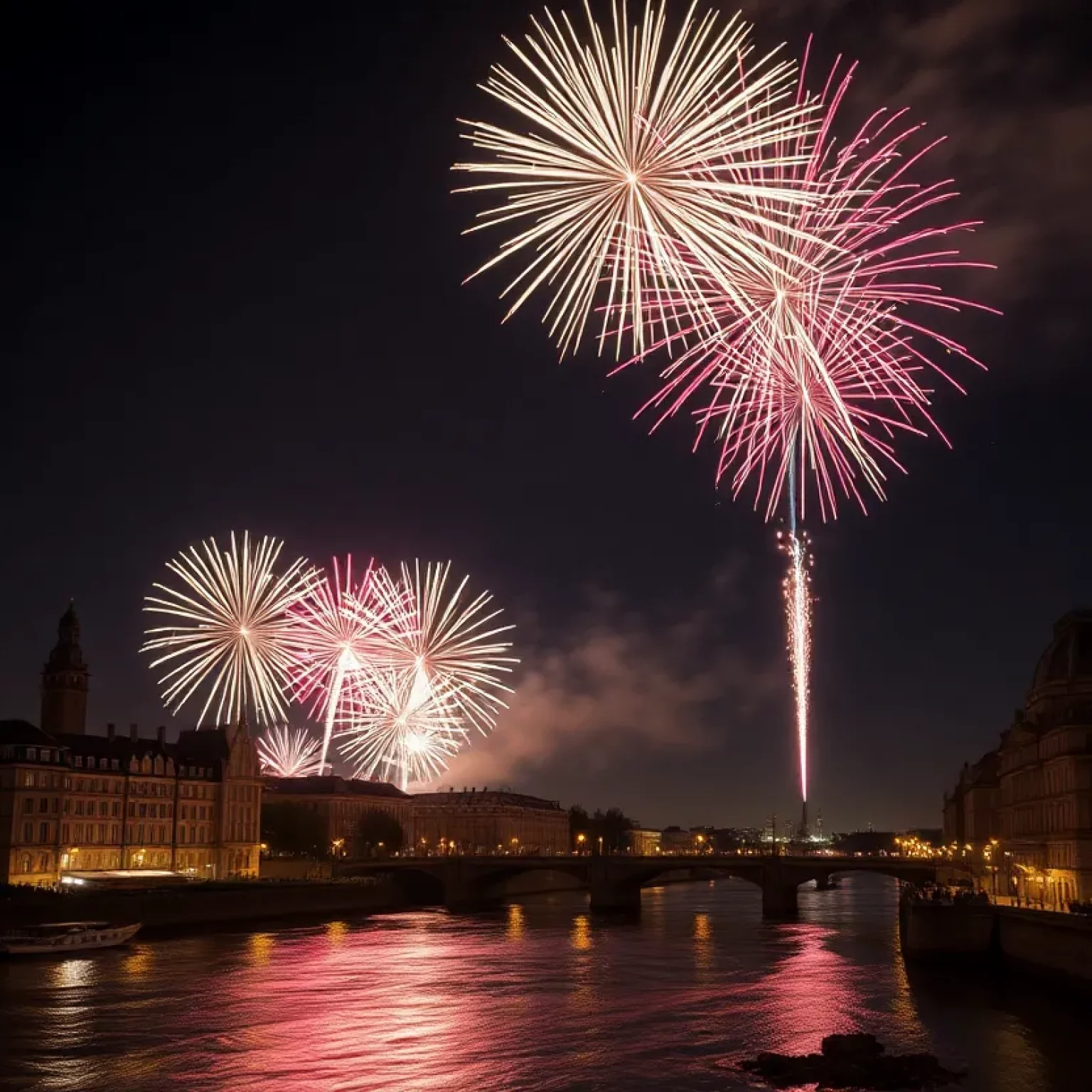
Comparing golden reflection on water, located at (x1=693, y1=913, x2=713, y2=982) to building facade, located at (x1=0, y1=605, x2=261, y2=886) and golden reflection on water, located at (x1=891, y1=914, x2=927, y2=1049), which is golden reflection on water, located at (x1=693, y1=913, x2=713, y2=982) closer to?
golden reflection on water, located at (x1=891, y1=914, x2=927, y2=1049)

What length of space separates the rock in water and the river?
910 mm

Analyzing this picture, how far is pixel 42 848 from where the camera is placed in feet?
341

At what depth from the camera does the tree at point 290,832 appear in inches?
5674

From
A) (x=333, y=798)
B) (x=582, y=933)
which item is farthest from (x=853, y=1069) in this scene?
(x=333, y=798)

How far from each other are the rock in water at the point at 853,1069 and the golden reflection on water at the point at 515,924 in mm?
45855

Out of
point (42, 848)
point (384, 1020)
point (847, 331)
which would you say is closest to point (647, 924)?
point (42, 848)

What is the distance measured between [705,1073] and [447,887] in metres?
90.4

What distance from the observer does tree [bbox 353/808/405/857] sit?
155 meters

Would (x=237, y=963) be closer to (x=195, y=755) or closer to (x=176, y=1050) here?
(x=176, y=1050)

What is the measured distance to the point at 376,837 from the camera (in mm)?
155875

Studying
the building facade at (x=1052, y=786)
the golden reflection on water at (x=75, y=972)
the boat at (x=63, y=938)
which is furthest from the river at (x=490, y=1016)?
the building facade at (x=1052, y=786)

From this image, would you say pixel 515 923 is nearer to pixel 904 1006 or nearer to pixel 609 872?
pixel 609 872

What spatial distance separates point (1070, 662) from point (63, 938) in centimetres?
6074

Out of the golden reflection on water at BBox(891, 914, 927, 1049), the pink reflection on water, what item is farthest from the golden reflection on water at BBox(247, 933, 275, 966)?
the golden reflection on water at BBox(891, 914, 927, 1049)
